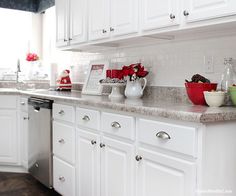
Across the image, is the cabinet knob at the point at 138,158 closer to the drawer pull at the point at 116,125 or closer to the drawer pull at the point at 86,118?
the drawer pull at the point at 116,125

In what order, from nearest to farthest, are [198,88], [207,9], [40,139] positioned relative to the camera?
[207,9]
[198,88]
[40,139]

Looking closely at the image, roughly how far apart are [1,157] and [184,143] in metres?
2.79

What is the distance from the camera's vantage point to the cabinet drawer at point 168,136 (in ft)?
4.70

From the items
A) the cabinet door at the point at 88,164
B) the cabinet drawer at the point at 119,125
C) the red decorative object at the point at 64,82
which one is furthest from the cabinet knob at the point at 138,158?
the red decorative object at the point at 64,82

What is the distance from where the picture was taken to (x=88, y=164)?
2.29 metres

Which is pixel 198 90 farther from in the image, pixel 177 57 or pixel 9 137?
pixel 9 137

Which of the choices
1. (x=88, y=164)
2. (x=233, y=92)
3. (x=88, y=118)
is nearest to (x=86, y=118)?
(x=88, y=118)

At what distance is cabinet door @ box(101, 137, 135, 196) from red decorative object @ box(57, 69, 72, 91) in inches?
69.7

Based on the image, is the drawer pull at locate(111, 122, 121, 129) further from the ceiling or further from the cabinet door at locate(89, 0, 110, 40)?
the ceiling

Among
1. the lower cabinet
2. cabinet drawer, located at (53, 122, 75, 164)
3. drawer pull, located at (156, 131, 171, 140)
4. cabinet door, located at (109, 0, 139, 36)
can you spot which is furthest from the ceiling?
drawer pull, located at (156, 131, 171, 140)

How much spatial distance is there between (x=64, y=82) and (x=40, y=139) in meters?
0.96

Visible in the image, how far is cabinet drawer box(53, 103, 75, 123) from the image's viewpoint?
8.25 feet

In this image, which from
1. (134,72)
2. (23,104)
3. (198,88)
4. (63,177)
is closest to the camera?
(198,88)

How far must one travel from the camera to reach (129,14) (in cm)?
234
